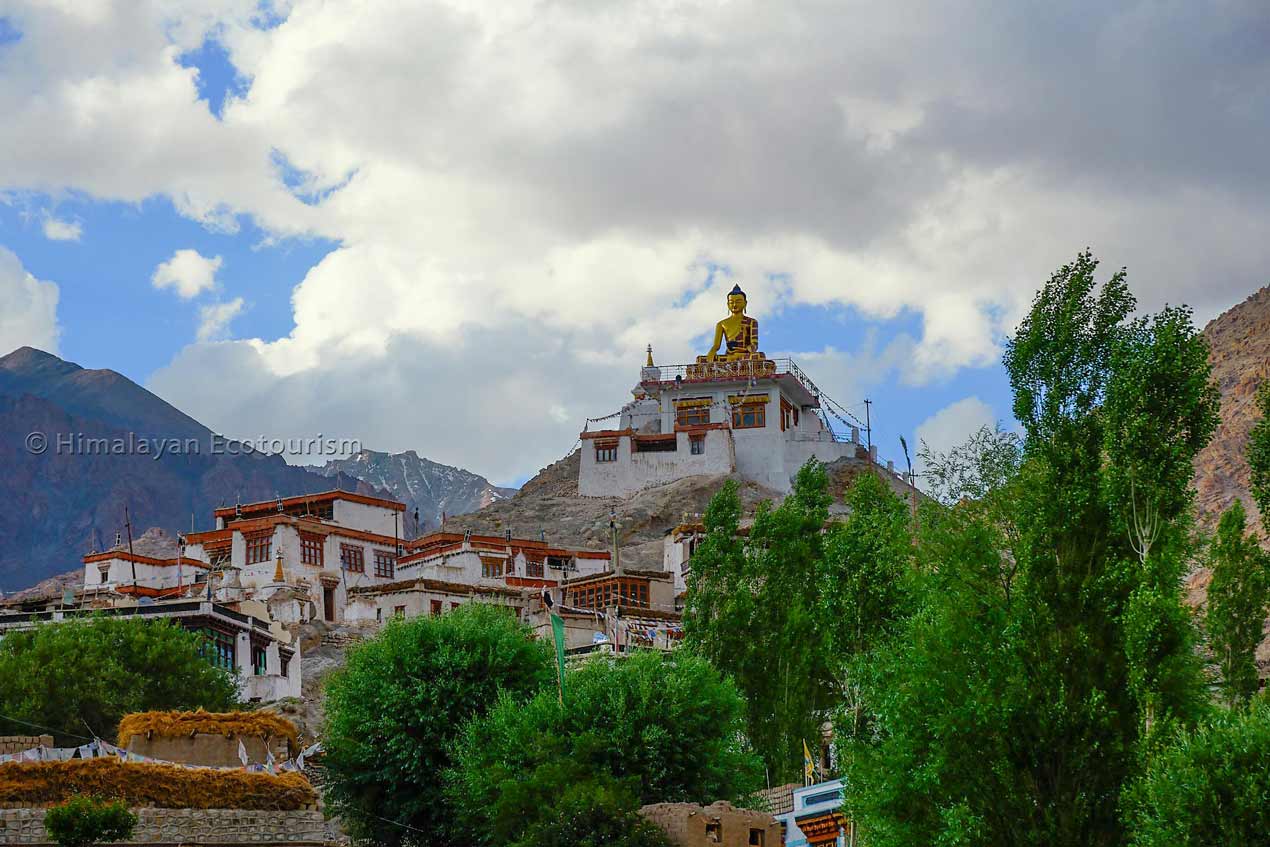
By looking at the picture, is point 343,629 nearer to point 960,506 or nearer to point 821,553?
point 821,553

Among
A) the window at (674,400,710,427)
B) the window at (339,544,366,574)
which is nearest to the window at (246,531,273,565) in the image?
the window at (339,544,366,574)

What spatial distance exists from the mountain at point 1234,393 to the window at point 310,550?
40280 millimetres

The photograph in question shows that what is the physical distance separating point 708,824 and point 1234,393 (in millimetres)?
72562

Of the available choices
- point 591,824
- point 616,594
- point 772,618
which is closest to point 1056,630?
point 591,824

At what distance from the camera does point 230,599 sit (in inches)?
2314

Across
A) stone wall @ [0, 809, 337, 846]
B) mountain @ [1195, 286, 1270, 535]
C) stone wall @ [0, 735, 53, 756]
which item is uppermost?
mountain @ [1195, 286, 1270, 535]

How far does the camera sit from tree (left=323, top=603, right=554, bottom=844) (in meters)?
35.5

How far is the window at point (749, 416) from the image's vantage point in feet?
312

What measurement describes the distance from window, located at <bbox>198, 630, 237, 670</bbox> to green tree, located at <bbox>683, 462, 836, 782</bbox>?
45.8ft

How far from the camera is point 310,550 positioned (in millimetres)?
66250

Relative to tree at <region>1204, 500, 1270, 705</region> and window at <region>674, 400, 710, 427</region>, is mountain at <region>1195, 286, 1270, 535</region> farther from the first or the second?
tree at <region>1204, 500, 1270, 705</region>

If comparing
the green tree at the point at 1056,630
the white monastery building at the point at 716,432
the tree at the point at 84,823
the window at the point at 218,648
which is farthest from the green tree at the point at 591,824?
the white monastery building at the point at 716,432

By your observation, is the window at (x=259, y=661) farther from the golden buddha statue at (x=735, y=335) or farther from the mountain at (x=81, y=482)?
the mountain at (x=81, y=482)

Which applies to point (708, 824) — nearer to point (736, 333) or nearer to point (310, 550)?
point (310, 550)
